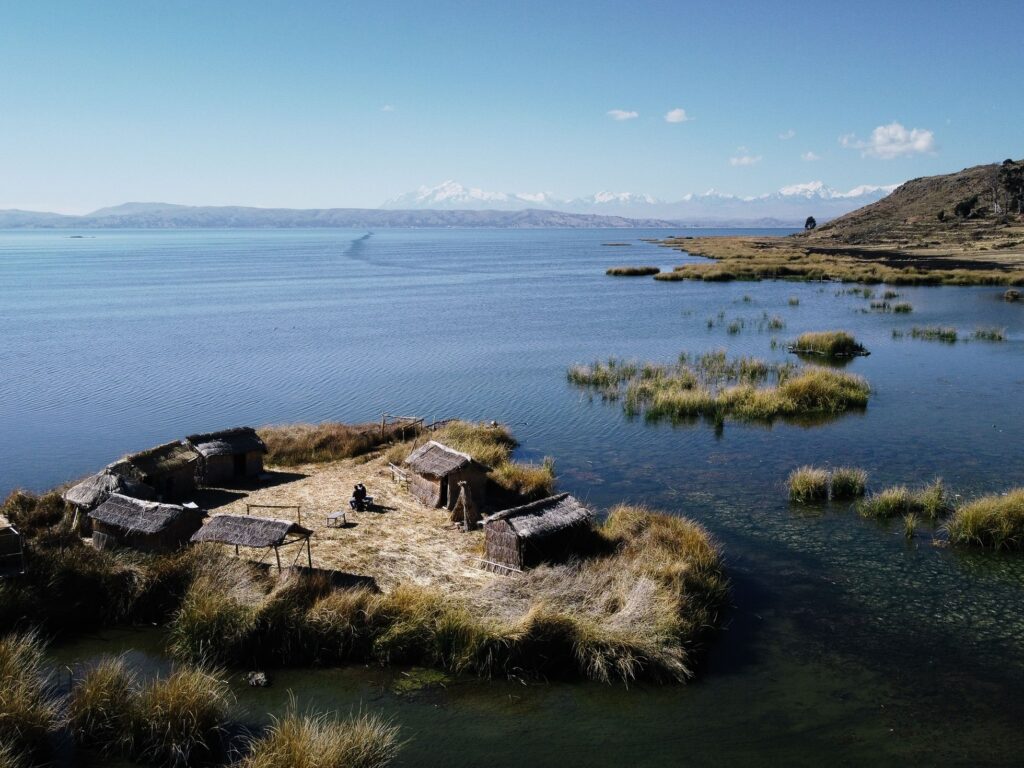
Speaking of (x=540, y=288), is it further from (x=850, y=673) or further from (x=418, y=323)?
(x=850, y=673)

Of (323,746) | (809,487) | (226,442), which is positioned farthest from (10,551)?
(809,487)

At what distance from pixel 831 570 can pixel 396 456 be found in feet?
52.0

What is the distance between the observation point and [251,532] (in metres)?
20.3

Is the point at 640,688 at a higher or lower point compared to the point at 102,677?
lower

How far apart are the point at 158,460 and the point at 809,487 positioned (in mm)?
21720

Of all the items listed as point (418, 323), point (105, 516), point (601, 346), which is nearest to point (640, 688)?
point (105, 516)

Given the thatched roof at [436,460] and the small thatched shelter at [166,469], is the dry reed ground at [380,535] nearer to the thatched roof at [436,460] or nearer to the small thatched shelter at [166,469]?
the thatched roof at [436,460]

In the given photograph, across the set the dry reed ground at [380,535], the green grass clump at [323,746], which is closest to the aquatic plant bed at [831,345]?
the dry reed ground at [380,535]

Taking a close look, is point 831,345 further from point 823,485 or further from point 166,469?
point 166,469

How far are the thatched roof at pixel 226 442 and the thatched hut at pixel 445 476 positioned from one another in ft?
21.9

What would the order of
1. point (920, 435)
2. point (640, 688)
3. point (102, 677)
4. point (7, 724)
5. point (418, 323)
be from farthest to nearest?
point (418, 323)
point (920, 435)
point (640, 688)
point (102, 677)
point (7, 724)

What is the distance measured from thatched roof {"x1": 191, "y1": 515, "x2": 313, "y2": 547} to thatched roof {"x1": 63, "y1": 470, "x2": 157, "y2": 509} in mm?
4238

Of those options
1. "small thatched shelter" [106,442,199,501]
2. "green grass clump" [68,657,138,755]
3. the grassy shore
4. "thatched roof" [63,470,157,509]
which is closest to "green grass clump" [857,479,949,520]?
"green grass clump" [68,657,138,755]

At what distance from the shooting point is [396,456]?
30.0 meters
